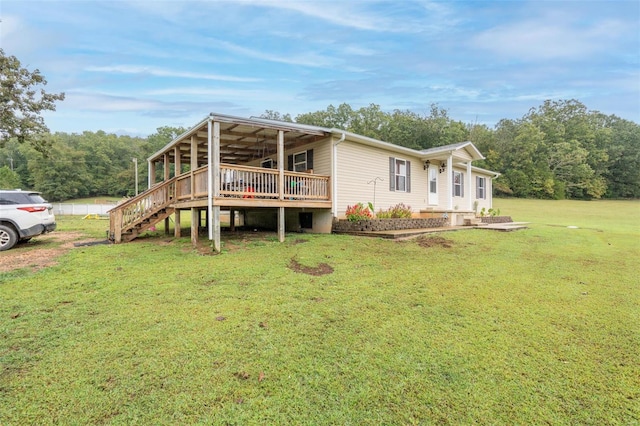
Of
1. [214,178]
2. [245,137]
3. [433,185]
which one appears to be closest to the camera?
[214,178]

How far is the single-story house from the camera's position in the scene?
27.4 ft

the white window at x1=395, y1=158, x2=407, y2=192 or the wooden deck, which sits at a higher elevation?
the white window at x1=395, y1=158, x2=407, y2=192

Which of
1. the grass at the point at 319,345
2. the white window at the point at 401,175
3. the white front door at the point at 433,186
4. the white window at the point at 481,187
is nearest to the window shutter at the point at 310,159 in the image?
the white window at the point at 401,175

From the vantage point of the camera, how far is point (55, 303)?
13.8 feet

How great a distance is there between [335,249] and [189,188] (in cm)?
517

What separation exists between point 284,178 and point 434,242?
489 centimetres

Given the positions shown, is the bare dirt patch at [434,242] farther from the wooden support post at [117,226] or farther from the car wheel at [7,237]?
the car wheel at [7,237]

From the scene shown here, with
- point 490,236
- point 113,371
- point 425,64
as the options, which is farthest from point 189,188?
point 425,64

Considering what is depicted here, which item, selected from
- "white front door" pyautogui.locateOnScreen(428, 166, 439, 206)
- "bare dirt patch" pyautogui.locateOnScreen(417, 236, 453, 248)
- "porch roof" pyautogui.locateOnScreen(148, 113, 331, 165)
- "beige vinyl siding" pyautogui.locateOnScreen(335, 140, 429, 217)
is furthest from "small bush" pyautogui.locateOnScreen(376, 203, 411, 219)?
"porch roof" pyautogui.locateOnScreen(148, 113, 331, 165)

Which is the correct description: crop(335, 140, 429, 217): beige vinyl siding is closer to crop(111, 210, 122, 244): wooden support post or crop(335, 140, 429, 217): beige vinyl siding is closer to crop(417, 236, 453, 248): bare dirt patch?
crop(417, 236, 453, 248): bare dirt patch

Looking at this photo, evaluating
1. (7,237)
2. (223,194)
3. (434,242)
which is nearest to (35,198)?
(7,237)

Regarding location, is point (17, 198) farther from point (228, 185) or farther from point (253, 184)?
point (253, 184)

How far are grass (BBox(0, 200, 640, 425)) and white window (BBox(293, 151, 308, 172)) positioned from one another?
665 cm

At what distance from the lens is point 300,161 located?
1232cm
